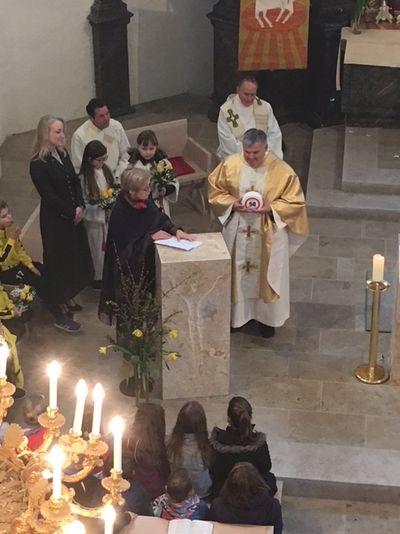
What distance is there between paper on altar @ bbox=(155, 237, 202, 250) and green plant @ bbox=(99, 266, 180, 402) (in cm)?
26

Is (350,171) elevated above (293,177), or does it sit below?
below

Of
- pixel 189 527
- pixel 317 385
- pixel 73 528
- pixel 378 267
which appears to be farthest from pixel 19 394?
pixel 73 528

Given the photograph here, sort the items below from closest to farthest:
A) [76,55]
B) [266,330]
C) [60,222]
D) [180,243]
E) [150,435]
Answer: [150,435], [180,243], [60,222], [266,330], [76,55]

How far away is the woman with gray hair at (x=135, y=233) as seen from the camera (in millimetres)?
7386

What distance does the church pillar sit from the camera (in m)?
11.8

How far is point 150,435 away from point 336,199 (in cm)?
460

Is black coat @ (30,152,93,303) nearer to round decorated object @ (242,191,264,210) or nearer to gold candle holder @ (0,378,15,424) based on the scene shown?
round decorated object @ (242,191,264,210)

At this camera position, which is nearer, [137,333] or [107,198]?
[137,333]

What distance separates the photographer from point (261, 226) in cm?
796

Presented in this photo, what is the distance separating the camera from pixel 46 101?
39.5 ft

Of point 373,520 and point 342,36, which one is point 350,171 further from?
point 373,520

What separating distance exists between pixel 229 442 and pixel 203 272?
47.5 inches

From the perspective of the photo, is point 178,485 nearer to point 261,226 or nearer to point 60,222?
point 261,226

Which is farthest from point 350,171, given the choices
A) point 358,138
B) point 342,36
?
point 342,36
